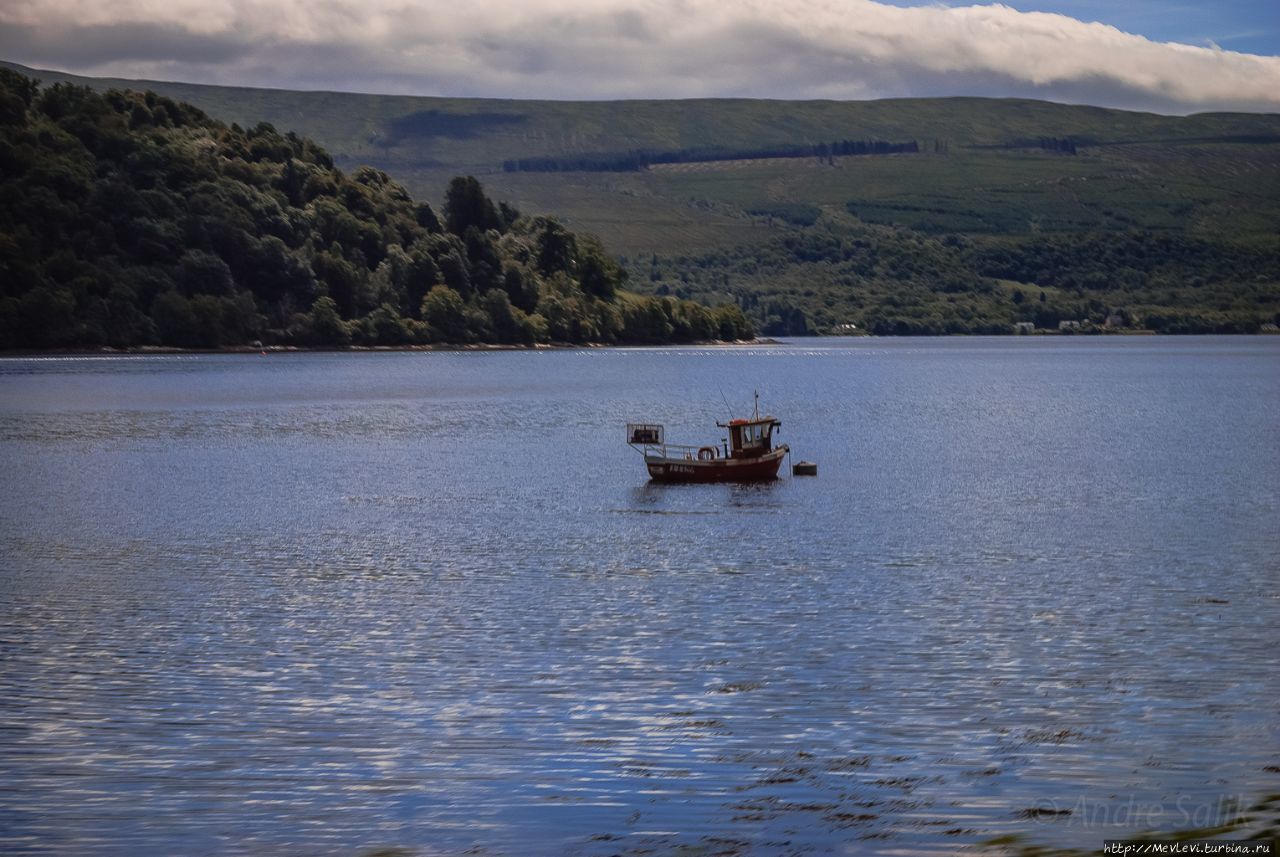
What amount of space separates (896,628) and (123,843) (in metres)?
20.6

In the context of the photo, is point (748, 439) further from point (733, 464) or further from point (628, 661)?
point (628, 661)

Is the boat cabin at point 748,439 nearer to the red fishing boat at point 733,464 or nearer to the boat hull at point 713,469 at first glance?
the red fishing boat at point 733,464

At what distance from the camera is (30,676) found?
3338 centimetres

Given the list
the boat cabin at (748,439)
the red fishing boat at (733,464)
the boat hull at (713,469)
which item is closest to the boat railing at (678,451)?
the red fishing boat at (733,464)

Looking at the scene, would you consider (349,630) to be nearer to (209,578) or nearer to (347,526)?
(209,578)

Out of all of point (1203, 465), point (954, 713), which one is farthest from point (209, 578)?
point (1203, 465)

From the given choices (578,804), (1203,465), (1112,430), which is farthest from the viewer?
(1112,430)

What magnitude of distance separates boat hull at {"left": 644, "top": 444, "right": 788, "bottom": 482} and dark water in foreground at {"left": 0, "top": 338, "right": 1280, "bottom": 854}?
1905 millimetres

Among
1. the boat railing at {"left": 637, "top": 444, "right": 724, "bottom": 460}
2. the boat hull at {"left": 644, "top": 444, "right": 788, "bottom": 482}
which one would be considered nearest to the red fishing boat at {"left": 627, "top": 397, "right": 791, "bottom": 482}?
the boat hull at {"left": 644, "top": 444, "right": 788, "bottom": 482}

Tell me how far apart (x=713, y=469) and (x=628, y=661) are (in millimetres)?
47658

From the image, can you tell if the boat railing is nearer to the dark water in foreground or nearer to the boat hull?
the boat hull

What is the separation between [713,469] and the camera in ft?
269

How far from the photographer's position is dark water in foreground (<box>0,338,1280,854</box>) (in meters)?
23.8

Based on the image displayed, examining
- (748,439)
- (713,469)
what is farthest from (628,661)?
(748,439)
